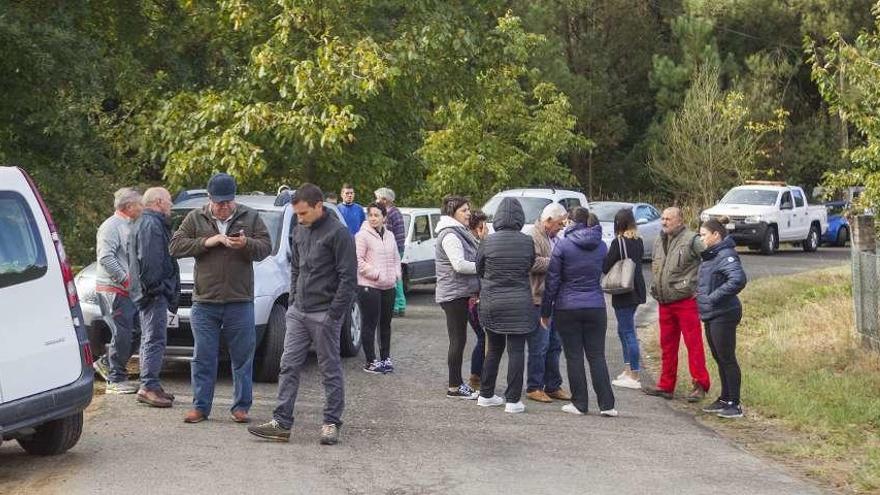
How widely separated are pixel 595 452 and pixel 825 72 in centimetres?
801

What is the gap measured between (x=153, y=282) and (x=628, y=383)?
4843mm

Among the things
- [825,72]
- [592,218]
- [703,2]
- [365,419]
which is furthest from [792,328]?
[703,2]

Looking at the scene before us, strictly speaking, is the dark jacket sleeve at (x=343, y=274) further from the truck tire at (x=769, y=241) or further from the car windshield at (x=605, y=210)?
the truck tire at (x=769, y=241)

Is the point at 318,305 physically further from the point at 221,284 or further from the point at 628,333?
the point at 628,333

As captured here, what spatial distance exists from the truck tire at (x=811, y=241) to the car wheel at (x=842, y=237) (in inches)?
138

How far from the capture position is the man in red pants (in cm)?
1179

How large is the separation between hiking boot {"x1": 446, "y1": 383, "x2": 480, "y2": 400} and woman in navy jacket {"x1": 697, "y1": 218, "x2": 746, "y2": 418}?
2063 millimetres

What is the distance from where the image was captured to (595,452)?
933 centimetres

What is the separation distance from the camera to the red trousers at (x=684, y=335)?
38.8 feet

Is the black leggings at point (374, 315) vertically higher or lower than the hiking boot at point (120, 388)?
higher

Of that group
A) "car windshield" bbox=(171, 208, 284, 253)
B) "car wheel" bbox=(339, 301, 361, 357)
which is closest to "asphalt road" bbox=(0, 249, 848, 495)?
"car windshield" bbox=(171, 208, 284, 253)

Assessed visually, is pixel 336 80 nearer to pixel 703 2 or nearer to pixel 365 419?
pixel 365 419

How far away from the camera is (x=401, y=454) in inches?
355

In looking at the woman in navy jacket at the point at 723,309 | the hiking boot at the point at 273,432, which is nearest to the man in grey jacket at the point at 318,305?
the hiking boot at the point at 273,432
